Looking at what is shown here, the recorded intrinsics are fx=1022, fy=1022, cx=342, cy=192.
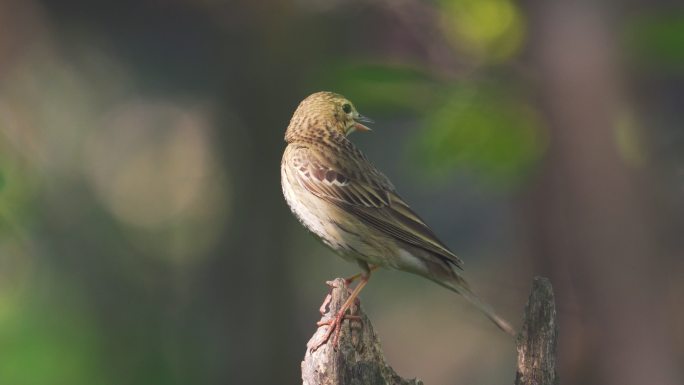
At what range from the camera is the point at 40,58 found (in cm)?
1526

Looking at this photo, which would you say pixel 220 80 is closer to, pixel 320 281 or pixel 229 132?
pixel 229 132

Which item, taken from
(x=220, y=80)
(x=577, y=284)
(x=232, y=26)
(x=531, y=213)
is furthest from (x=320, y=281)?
(x=577, y=284)

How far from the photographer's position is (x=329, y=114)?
612 centimetres

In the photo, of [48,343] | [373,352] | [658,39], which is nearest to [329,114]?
[373,352]

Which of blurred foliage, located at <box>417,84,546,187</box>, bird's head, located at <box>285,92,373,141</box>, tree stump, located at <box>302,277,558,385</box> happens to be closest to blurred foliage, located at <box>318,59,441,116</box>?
blurred foliage, located at <box>417,84,546,187</box>

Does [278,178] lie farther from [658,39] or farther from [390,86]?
[658,39]

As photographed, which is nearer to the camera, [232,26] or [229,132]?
[232,26]

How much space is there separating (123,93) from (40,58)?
4.18m

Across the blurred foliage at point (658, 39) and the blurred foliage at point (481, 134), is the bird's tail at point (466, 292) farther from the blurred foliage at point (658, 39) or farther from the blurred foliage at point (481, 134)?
the blurred foliage at point (658, 39)

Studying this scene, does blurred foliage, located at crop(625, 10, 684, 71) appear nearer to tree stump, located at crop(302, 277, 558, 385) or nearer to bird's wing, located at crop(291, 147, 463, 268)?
bird's wing, located at crop(291, 147, 463, 268)

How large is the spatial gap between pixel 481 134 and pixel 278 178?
6415 millimetres

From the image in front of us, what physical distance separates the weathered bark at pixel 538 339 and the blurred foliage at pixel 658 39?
296cm

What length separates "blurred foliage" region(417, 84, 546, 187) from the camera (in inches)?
269

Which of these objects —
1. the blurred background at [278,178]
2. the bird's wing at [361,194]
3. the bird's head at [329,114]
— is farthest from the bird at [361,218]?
the blurred background at [278,178]
